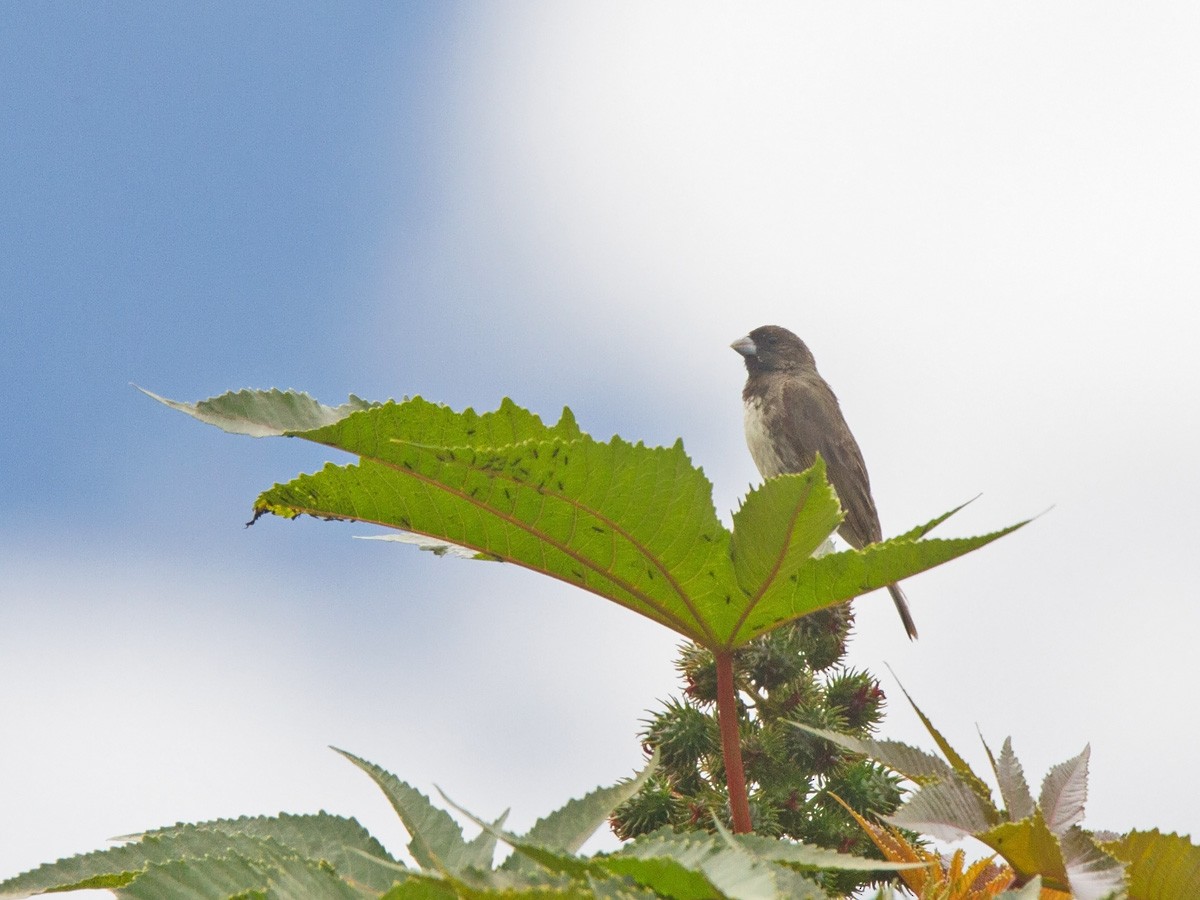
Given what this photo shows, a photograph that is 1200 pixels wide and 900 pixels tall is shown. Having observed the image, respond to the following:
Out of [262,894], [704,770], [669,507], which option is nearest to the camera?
[262,894]

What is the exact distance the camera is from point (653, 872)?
43.4 inches

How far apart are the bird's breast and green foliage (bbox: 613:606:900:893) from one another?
542 centimetres

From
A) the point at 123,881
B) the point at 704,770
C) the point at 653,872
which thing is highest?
the point at 704,770

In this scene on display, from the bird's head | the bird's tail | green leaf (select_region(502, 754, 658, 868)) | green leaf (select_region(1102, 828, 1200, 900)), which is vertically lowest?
green leaf (select_region(1102, 828, 1200, 900))

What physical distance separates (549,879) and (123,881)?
0.76 metres

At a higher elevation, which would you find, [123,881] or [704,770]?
[704,770]

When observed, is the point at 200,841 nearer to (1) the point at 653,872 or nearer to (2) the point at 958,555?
(1) the point at 653,872

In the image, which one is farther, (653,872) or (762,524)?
(762,524)

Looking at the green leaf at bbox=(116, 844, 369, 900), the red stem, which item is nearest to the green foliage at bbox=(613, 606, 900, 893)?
the red stem

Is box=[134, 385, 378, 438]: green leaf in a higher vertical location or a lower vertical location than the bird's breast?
lower

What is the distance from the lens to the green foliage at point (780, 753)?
3.26 metres

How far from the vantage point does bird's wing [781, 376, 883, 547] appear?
30.3ft

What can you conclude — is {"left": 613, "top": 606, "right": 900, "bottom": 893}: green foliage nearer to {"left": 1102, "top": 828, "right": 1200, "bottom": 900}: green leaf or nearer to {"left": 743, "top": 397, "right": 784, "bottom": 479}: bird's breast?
{"left": 1102, "top": 828, "right": 1200, "bottom": 900}: green leaf

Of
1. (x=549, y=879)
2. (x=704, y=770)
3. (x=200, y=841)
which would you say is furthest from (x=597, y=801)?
(x=704, y=770)
